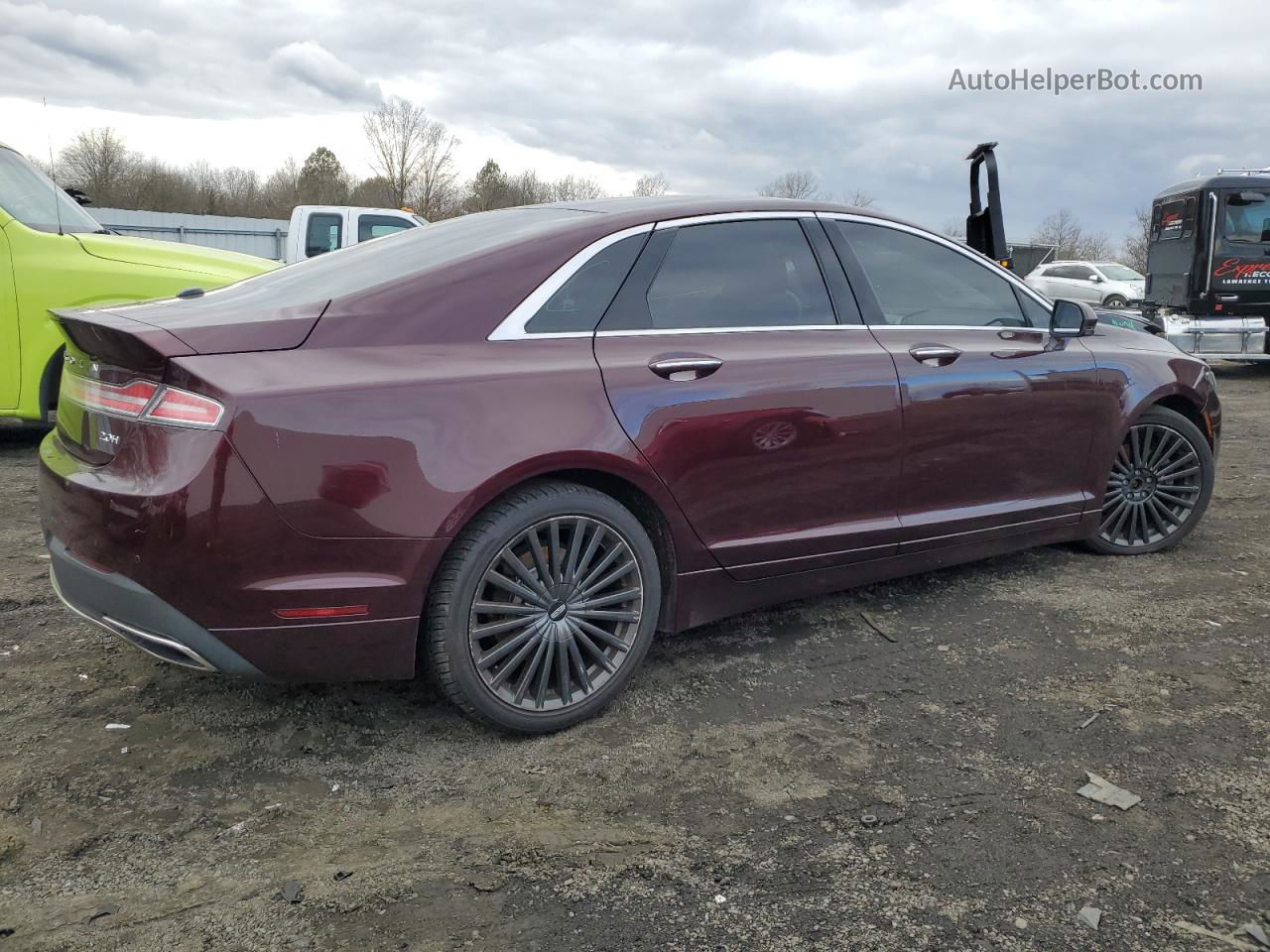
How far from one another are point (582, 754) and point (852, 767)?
75 centimetres

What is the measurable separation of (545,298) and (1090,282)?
928 inches

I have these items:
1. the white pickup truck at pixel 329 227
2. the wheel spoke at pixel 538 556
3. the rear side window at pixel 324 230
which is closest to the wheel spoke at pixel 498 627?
the wheel spoke at pixel 538 556

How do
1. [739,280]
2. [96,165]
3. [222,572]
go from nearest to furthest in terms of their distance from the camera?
[222,572] → [739,280] → [96,165]

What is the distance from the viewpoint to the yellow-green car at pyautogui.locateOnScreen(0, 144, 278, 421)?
6113mm

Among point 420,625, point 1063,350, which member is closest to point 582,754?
point 420,625

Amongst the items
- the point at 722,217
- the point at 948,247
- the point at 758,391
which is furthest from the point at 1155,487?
the point at 722,217

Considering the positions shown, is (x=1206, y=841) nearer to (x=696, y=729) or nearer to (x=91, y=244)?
(x=696, y=729)

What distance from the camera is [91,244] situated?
6.31 meters

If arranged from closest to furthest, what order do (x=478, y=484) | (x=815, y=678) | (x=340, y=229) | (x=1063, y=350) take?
(x=478, y=484)
(x=815, y=678)
(x=1063, y=350)
(x=340, y=229)

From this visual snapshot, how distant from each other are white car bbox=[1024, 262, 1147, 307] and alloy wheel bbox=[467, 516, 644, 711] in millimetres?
21954

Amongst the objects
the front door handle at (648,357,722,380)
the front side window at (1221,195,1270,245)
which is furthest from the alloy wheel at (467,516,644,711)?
the front side window at (1221,195,1270,245)

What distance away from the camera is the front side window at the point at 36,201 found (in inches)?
247

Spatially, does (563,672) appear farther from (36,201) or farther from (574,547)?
(36,201)

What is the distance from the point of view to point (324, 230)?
13.0 metres
